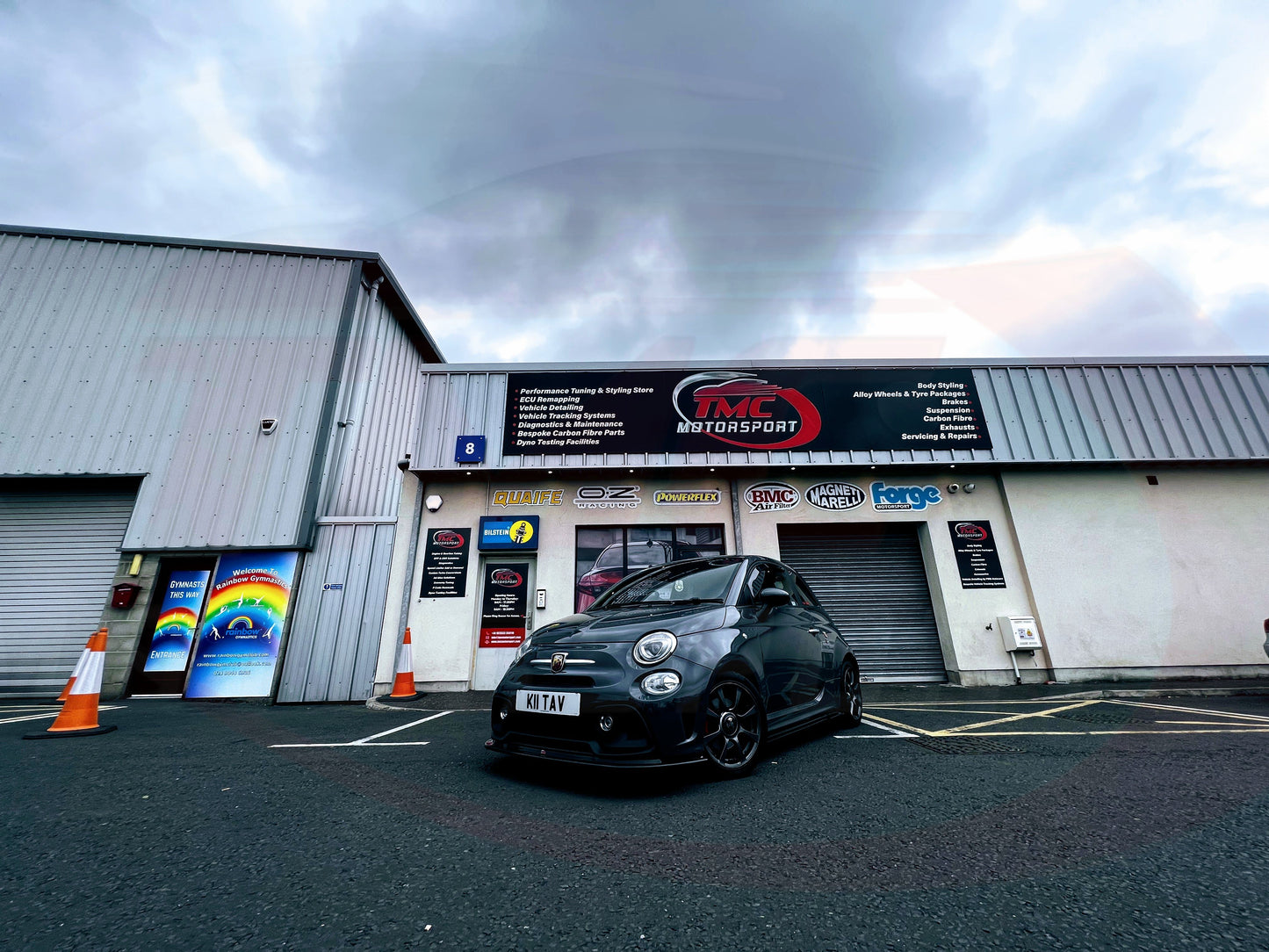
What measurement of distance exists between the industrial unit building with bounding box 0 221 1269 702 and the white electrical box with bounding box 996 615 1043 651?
0.03 metres

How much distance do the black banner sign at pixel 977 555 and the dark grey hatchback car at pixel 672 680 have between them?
594 cm

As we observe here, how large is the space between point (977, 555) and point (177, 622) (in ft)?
45.7

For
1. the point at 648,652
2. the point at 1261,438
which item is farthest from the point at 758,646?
the point at 1261,438

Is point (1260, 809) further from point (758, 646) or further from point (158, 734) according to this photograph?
point (158, 734)

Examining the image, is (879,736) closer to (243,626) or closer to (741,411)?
(741,411)

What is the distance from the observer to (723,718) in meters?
2.97

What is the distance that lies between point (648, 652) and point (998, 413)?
9099 mm

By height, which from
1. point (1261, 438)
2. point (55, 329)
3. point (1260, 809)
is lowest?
point (1260, 809)

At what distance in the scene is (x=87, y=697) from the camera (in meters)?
4.90

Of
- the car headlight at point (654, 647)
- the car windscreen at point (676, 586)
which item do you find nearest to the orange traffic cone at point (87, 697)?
the car windscreen at point (676, 586)

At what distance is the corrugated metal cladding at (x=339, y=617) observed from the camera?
7.62 meters

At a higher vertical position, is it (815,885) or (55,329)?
(55,329)

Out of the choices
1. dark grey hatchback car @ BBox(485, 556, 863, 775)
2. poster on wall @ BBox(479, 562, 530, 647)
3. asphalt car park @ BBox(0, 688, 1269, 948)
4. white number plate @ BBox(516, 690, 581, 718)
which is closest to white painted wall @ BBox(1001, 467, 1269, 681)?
asphalt car park @ BBox(0, 688, 1269, 948)

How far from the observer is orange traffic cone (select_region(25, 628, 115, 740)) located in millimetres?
4805
